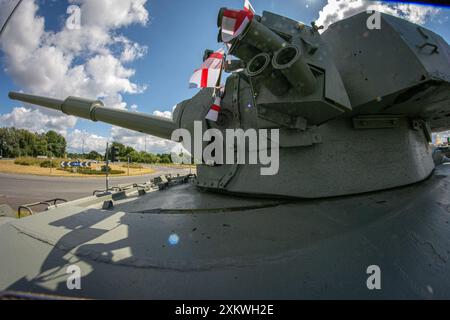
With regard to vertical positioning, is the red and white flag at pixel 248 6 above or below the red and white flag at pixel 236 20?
above

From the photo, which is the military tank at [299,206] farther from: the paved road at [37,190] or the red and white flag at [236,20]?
the paved road at [37,190]

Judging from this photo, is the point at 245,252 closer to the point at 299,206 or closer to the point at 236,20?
the point at 299,206

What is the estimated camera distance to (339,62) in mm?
2707

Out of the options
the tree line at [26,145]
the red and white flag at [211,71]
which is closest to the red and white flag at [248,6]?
the red and white flag at [211,71]

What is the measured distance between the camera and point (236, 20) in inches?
82.2

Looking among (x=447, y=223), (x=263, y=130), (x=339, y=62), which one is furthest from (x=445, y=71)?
(x=263, y=130)

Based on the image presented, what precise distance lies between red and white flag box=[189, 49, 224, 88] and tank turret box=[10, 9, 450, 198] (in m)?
0.40

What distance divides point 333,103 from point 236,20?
4.15ft

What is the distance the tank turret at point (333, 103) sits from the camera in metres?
2.22

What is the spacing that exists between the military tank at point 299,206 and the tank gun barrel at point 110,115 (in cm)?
88

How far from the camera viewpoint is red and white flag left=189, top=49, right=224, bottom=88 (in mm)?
2945

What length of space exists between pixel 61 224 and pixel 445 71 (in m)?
4.32
